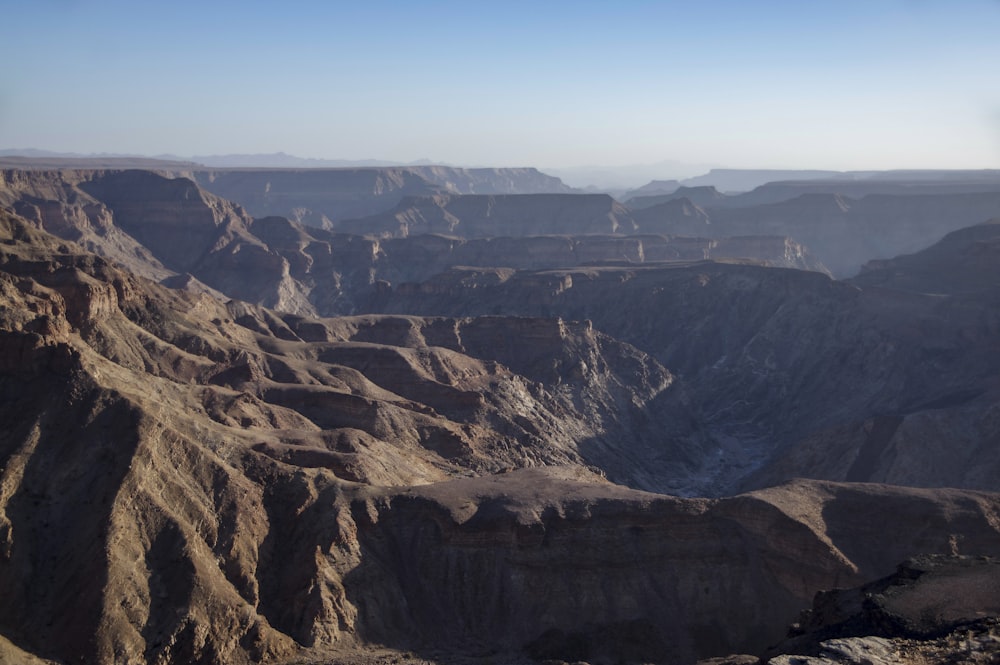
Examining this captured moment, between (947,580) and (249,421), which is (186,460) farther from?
(947,580)

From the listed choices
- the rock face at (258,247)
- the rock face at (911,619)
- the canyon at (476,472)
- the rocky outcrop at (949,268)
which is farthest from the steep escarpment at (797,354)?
the rock face at (911,619)

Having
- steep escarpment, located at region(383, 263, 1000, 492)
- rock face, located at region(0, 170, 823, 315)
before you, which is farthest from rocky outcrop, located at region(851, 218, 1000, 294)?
rock face, located at region(0, 170, 823, 315)

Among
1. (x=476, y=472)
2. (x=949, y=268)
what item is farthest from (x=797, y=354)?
(x=476, y=472)

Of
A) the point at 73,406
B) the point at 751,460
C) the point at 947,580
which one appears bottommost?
the point at 751,460

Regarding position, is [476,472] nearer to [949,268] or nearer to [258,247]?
[949,268]

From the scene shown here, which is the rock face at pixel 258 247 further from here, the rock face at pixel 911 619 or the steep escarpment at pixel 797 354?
the rock face at pixel 911 619

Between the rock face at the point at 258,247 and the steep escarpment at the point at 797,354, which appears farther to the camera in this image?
the rock face at the point at 258,247

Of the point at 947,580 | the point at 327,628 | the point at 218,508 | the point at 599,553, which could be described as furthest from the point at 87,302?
the point at 947,580

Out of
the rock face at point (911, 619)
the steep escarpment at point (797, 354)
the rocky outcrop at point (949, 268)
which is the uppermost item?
the rocky outcrop at point (949, 268)
